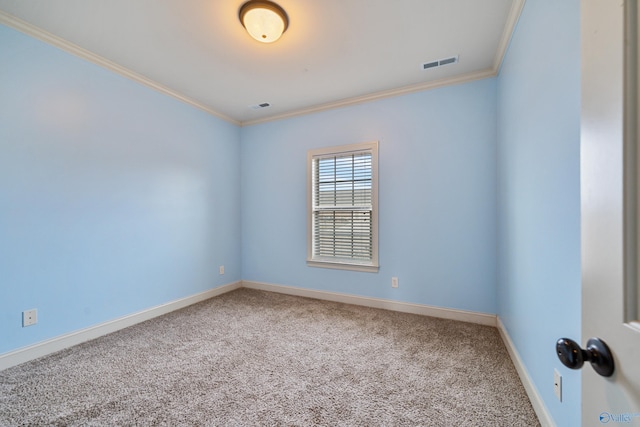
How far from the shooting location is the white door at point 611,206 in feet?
1.49

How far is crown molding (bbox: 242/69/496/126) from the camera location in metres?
2.83

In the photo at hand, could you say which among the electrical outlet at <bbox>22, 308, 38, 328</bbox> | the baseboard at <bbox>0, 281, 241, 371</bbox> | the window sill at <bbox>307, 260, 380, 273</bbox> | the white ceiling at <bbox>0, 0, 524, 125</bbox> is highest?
the white ceiling at <bbox>0, 0, 524, 125</bbox>

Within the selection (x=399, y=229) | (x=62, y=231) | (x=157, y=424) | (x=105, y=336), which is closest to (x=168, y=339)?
(x=105, y=336)

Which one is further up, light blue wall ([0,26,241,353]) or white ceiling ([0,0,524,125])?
white ceiling ([0,0,524,125])

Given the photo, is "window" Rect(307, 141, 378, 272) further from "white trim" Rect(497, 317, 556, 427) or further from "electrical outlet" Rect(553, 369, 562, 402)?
"electrical outlet" Rect(553, 369, 562, 402)

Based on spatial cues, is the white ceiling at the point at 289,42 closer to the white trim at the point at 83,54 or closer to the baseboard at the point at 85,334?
the white trim at the point at 83,54

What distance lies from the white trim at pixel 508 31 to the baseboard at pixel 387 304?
2.58 metres

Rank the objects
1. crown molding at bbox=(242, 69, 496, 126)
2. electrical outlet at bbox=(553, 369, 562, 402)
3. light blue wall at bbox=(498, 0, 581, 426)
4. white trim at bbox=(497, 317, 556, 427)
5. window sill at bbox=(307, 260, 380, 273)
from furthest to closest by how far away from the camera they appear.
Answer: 1. window sill at bbox=(307, 260, 380, 273)
2. crown molding at bbox=(242, 69, 496, 126)
3. white trim at bbox=(497, 317, 556, 427)
4. electrical outlet at bbox=(553, 369, 562, 402)
5. light blue wall at bbox=(498, 0, 581, 426)

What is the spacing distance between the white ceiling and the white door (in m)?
1.84

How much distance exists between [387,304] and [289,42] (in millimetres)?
3042

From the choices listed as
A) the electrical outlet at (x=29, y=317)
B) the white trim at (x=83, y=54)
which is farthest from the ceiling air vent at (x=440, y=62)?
the electrical outlet at (x=29, y=317)

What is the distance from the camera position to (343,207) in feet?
11.9

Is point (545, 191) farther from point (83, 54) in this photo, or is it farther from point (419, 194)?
point (83, 54)

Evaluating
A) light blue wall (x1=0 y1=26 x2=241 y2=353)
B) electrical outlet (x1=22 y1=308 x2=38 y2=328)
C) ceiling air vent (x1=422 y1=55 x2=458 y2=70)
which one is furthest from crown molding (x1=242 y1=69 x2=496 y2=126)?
electrical outlet (x1=22 y1=308 x2=38 y2=328)
